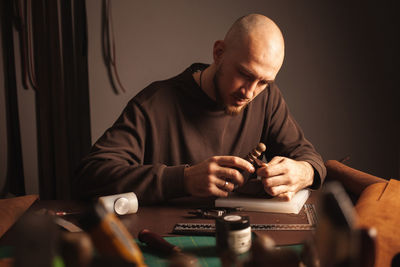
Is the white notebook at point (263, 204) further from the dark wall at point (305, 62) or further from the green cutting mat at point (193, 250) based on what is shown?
the dark wall at point (305, 62)

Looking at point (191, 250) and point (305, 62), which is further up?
point (305, 62)

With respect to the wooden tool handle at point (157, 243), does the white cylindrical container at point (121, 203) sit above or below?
below

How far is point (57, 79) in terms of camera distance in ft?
8.94

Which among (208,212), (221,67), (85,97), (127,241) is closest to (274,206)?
(208,212)

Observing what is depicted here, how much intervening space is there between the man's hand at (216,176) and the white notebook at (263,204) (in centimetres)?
4

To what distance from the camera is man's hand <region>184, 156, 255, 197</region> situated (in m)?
1.31

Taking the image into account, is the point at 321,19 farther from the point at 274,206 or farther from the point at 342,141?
the point at 274,206

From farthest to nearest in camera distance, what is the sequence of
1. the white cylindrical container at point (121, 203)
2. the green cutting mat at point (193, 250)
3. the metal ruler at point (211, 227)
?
the white cylindrical container at point (121, 203) < the metal ruler at point (211, 227) < the green cutting mat at point (193, 250)

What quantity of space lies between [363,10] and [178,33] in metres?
1.31

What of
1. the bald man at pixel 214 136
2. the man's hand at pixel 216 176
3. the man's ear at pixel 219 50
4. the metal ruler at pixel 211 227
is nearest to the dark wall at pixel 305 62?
the bald man at pixel 214 136

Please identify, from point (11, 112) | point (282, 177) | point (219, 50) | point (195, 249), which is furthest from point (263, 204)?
point (11, 112)

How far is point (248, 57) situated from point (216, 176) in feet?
1.77

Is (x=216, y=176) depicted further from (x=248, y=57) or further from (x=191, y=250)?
(x=248, y=57)

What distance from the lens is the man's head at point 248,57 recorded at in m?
1.58
